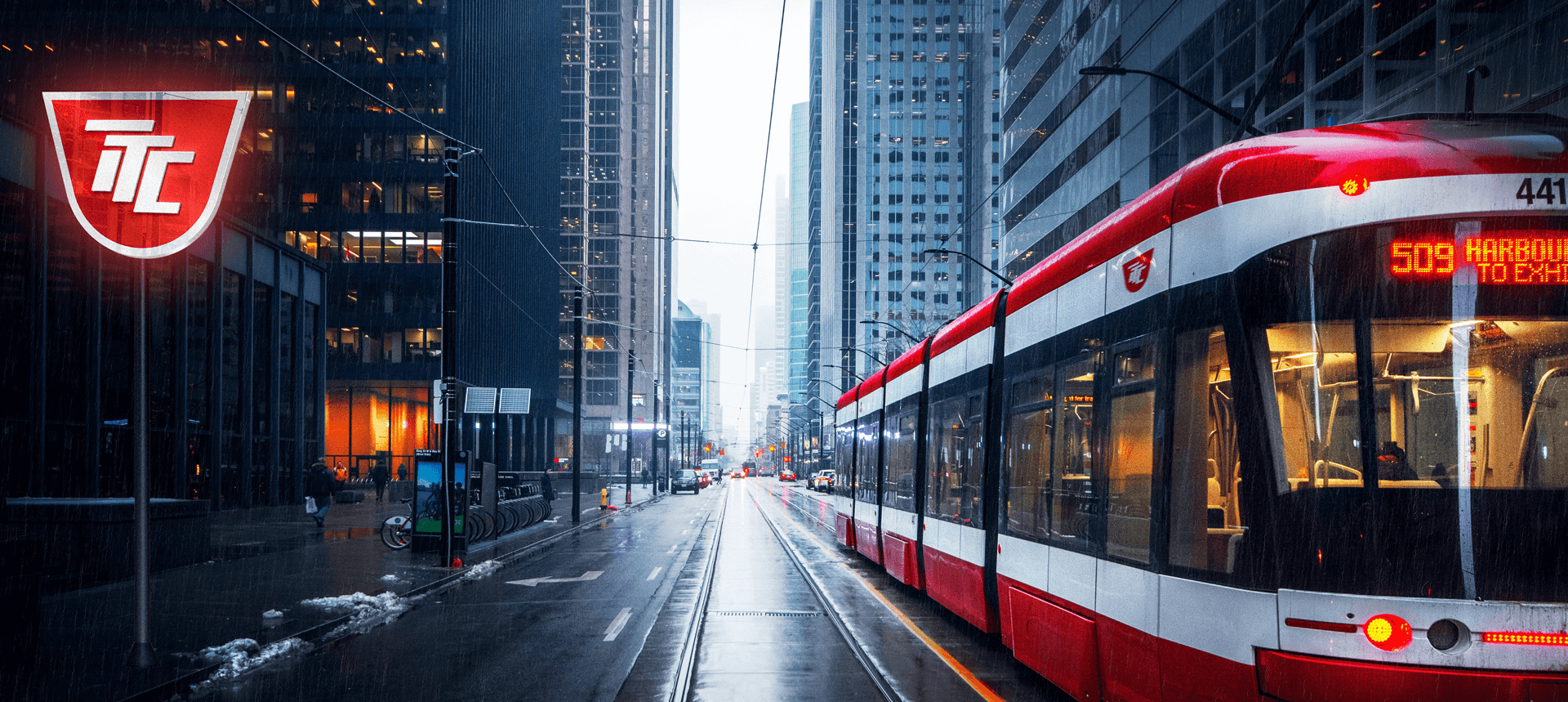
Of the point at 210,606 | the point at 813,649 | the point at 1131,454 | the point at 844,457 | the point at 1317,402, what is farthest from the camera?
the point at 844,457

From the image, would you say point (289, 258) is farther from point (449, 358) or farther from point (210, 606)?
point (210, 606)

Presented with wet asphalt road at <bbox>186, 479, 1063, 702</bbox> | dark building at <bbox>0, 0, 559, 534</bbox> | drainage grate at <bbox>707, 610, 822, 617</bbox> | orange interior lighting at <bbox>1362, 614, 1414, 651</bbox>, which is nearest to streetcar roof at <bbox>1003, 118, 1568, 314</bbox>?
orange interior lighting at <bbox>1362, 614, 1414, 651</bbox>

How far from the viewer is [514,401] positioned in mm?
29484

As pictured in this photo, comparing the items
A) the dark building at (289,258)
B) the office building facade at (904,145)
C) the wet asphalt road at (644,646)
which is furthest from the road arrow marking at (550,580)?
the office building facade at (904,145)

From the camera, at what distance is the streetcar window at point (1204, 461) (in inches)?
217

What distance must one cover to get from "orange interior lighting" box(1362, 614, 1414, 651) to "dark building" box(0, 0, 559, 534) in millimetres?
21284

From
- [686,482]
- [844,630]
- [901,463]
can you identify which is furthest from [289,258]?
[686,482]

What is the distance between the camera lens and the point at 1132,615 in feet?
21.0

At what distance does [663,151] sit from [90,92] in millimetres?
186848

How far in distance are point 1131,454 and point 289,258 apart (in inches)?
1576

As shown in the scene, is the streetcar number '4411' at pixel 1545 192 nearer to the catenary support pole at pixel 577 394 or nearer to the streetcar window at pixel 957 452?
the streetcar window at pixel 957 452

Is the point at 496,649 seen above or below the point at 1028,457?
below

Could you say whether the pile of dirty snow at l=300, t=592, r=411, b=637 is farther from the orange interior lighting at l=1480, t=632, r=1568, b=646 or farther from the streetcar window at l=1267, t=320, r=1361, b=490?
the orange interior lighting at l=1480, t=632, r=1568, b=646

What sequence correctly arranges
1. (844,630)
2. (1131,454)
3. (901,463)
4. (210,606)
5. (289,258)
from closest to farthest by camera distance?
(1131,454) → (844,630) → (210,606) → (901,463) → (289,258)
